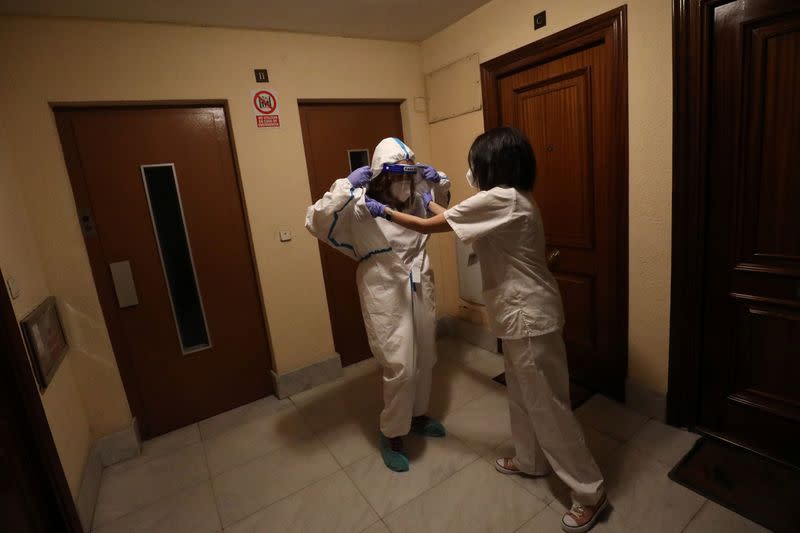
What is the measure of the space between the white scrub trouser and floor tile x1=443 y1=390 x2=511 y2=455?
1.74ft

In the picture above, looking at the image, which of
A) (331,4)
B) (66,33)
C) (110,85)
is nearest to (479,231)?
(331,4)

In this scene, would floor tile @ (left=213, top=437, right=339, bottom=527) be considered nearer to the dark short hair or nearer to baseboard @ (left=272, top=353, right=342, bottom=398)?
baseboard @ (left=272, top=353, right=342, bottom=398)

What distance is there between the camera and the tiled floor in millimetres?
1584

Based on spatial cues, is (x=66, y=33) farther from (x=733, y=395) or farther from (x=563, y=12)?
(x=733, y=395)

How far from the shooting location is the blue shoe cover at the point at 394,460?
188 cm

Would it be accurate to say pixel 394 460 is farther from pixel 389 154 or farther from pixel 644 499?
pixel 389 154

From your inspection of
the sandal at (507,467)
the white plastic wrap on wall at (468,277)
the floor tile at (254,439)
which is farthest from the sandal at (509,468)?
the white plastic wrap on wall at (468,277)

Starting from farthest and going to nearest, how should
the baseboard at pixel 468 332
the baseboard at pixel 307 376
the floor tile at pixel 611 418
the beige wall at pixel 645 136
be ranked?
the baseboard at pixel 468 332 < the baseboard at pixel 307 376 < the floor tile at pixel 611 418 < the beige wall at pixel 645 136

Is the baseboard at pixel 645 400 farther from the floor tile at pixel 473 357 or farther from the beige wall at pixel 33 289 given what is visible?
the beige wall at pixel 33 289

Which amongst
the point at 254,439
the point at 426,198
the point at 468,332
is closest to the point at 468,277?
the point at 468,332

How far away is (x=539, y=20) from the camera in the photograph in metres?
2.10

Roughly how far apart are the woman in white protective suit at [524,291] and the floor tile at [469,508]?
0.61 ft

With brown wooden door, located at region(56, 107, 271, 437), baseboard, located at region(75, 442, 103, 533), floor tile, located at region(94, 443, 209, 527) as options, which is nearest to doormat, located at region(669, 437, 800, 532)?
floor tile, located at region(94, 443, 209, 527)

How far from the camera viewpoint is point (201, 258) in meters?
2.41
